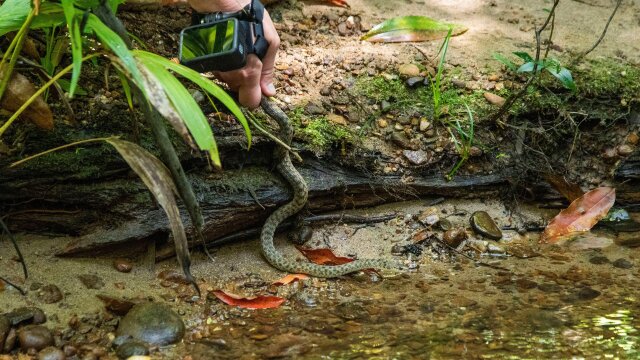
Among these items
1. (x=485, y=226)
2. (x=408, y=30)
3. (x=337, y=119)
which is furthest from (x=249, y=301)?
(x=408, y=30)

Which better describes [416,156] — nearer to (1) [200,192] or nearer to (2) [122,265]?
(1) [200,192]

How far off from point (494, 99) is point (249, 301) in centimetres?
238

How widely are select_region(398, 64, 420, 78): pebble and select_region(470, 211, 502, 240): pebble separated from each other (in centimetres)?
116

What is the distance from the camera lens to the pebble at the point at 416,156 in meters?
4.33

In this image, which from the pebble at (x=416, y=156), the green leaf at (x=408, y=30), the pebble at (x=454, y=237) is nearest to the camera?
the pebble at (x=454, y=237)

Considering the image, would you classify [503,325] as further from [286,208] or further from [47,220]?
[47,220]

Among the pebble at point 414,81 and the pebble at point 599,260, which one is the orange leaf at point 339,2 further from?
the pebble at point 599,260

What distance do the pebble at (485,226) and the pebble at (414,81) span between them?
1.06 meters

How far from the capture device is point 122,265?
353cm


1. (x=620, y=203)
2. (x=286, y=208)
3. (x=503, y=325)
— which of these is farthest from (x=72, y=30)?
(x=620, y=203)

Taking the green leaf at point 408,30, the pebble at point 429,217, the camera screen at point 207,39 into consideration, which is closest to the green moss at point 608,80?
the green leaf at point 408,30

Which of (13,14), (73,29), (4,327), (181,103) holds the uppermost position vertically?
(73,29)

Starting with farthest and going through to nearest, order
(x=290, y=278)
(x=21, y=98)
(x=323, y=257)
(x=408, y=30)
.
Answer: (x=408, y=30) → (x=323, y=257) → (x=290, y=278) → (x=21, y=98)

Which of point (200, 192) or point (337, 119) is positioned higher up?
point (337, 119)
